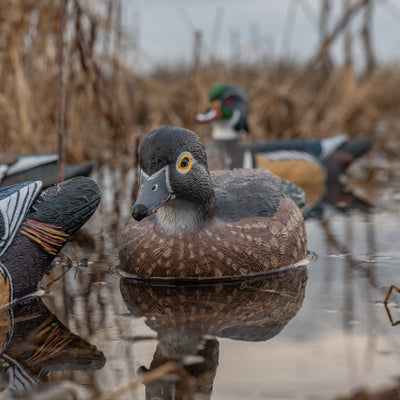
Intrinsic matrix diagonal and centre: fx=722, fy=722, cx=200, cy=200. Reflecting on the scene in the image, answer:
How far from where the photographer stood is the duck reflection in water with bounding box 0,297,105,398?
2.97 metres

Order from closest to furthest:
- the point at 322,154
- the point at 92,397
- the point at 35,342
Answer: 1. the point at 92,397
2. the point at 35,342
3. the point at 322,154

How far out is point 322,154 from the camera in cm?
909

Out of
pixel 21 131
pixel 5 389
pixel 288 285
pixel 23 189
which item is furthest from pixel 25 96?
Result: pixel 5 389

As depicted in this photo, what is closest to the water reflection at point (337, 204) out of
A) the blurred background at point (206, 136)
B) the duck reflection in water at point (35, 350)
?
the blurred background at point (206, 136)

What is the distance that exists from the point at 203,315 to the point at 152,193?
0.77m

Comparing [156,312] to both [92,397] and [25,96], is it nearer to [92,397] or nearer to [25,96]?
[92,397]

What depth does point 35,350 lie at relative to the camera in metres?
3.30

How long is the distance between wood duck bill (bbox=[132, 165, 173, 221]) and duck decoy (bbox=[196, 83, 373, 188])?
4.22 m

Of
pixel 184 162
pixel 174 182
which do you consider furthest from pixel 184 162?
pixel 174 182

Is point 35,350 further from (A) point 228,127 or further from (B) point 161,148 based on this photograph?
(A) point 228,127

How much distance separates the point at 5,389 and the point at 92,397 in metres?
0.39

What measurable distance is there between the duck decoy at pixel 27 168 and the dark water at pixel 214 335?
5.39 feet

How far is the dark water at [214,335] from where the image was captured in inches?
110

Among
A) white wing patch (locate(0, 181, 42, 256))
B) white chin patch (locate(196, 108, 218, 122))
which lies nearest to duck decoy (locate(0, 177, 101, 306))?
white wing patch (locate(0, 181, 42, 256))
